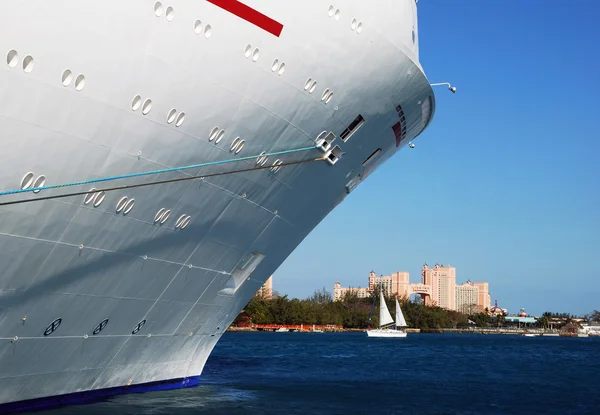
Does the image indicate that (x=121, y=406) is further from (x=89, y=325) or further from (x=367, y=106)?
(x=367, y=106)

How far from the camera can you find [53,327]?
11.4 m

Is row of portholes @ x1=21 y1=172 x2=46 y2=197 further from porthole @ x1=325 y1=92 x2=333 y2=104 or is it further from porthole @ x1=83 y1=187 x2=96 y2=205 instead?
porthole @ x1=325 y1=92 x2=333 y2=104

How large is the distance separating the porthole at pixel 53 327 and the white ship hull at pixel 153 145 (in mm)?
49

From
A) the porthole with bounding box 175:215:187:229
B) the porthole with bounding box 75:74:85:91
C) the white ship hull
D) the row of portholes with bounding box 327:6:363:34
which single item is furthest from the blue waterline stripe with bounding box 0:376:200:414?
the row of portholes with bounding box 327:6:363:34

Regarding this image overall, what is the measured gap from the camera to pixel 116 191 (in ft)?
34.3

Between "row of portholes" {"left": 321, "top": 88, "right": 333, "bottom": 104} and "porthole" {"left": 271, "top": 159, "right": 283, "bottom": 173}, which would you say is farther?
"porthole" {"left": 271, "top": 159, "right": 283, "bottom": 173}

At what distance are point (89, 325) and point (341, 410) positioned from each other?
7365mm

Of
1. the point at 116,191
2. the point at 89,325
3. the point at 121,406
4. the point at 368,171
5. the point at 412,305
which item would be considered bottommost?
the point at 121,406

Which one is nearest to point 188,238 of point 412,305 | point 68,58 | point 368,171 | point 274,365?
point 68,58

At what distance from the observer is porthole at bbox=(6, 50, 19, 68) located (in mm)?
8266

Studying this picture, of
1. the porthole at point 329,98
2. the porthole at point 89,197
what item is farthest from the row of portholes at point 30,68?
the porthole at point 329,98

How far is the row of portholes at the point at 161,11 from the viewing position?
9281 mm

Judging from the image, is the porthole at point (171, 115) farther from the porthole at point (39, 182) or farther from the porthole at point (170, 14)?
the porthole at point (39, 182)

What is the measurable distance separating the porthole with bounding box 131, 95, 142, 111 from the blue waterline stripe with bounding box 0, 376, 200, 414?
5.36 metres
